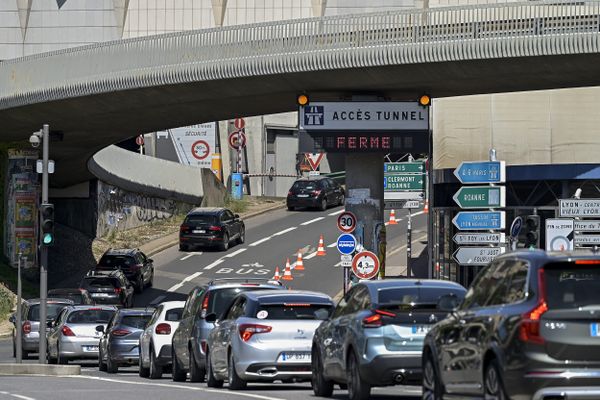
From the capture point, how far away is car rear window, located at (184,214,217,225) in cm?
5928

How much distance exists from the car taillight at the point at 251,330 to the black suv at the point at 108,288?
26316 mm

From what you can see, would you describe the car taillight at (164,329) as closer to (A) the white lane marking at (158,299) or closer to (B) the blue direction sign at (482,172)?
(B) the blue direction sign at (482,172)

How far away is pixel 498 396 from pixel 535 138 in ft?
124

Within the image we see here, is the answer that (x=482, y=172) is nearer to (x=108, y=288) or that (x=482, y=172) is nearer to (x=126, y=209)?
(x=108, y=288)

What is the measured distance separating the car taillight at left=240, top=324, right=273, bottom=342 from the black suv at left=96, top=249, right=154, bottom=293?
3099 centimetres

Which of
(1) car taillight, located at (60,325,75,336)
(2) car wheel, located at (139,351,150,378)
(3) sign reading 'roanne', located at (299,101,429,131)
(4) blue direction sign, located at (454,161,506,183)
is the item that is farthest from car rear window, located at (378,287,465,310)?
(3) sign reading 'roanne', located at (299,101,429,131)

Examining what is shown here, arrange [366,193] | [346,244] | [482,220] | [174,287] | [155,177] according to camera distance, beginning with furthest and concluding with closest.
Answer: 1. [155,177]
2. [174,287]
3. [366,193]
4. [346,244]
5. [482,220]

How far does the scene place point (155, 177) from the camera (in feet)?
220

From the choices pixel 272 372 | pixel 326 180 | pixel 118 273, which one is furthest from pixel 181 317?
pixel 326 180

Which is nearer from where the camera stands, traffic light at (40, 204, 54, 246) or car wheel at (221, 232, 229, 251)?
traffic light at (40, 204, 54, 246)

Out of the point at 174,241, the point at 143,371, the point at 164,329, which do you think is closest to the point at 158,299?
the point at 174,241

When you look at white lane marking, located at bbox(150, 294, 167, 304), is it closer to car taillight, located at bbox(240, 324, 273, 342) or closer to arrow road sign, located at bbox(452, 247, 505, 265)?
arrow road sign, located at bbox(452, 247, 505, 265)

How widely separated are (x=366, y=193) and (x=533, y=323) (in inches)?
1091

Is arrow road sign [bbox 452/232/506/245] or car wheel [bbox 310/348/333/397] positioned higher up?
arrow road sign [bbox 452/232/506/245]
